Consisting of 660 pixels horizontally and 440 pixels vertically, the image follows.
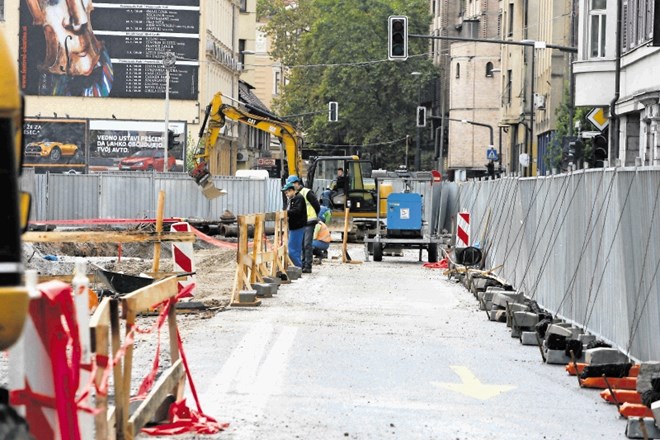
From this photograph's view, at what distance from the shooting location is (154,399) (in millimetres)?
9539

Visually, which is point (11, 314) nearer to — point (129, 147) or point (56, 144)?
point (56, 144)

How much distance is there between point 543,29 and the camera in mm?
72062

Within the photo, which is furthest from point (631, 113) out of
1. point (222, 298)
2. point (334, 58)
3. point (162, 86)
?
point (334, 58)

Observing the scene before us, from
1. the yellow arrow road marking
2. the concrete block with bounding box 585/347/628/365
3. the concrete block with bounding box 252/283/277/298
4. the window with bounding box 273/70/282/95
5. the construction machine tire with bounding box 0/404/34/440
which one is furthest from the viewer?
the window with bounding box 273/70/282/95

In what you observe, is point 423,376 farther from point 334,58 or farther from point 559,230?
point 334,58

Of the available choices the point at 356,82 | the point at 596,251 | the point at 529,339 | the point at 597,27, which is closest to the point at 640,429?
the point at 596,251

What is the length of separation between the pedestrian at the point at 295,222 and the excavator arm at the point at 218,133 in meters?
7.31

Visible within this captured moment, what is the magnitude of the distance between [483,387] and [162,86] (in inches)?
2462

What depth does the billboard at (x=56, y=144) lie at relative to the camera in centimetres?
7112

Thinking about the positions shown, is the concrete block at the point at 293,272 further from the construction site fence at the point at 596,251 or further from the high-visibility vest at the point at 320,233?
the high-visibility vest at the point at 320,233

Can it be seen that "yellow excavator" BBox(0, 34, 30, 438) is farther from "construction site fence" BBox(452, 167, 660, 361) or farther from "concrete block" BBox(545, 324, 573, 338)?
"concrete block" BBox(545, 324, 573, 338)

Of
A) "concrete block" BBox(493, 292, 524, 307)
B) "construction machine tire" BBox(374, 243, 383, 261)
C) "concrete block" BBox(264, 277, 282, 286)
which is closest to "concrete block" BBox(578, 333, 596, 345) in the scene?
"concrete block" BBox(493, 292, 524, 307)

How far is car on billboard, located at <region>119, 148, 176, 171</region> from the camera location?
72.4 metres

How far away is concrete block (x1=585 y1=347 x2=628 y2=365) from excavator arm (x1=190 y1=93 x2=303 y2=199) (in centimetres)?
2445
